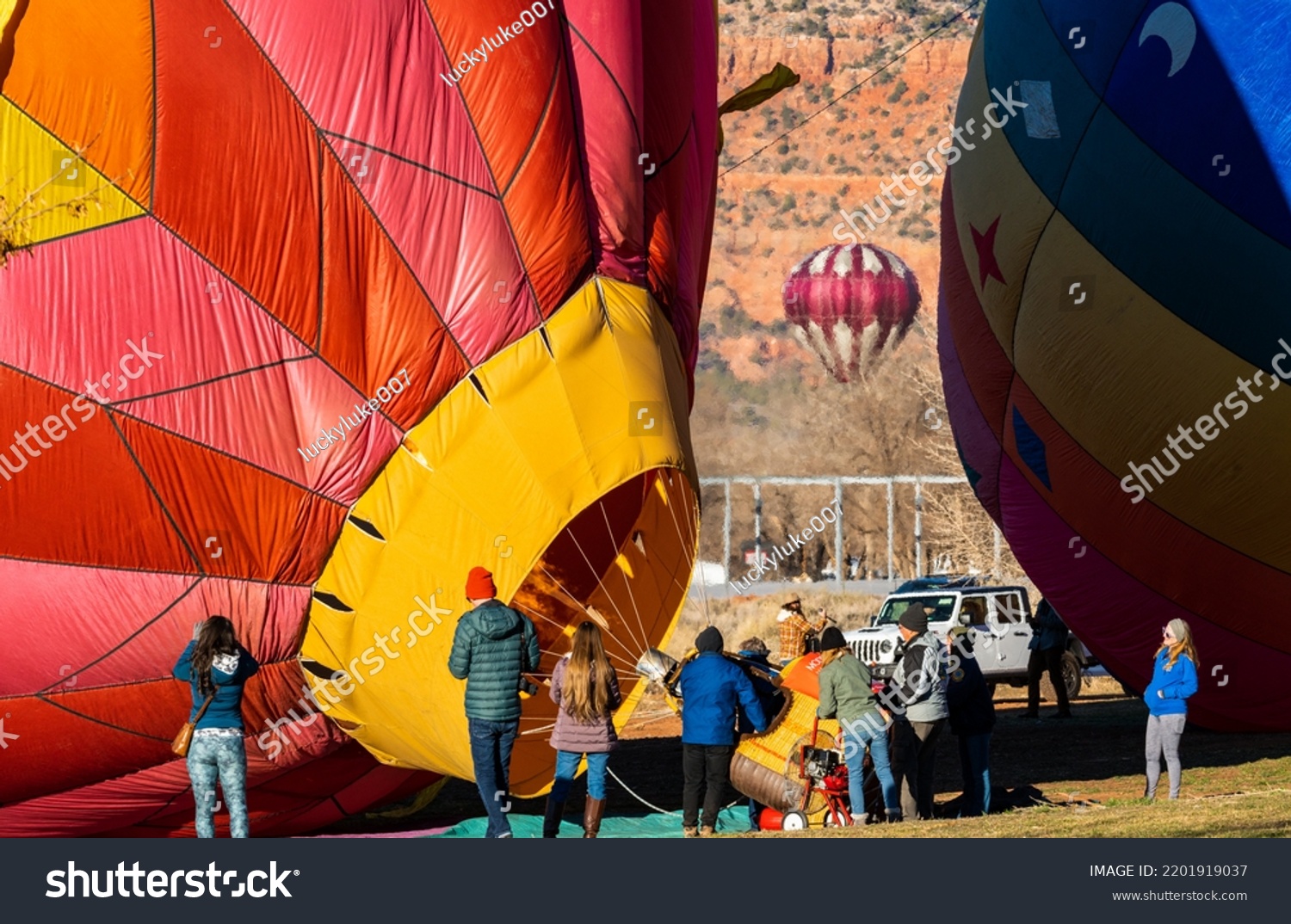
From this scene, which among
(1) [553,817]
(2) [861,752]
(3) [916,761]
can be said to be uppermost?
(2) [861,752]

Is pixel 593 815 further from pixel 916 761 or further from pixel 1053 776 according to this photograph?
pixel 1053 776

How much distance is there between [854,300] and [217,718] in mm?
45925

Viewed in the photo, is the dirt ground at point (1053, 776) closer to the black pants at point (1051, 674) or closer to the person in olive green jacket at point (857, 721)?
the black pants at point (1051, 674)

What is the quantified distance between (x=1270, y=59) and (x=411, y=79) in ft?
17.8

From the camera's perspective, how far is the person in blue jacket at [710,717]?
9633 millimetres

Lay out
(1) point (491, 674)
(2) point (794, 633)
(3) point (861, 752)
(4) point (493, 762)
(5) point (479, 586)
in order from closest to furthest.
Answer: (5) point (479, 586), (1) point (491, 674), (4) point (493, 762), (3) point (861, 752), (2) point (794, 633)

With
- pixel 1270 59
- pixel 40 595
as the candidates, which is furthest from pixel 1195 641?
A: pixel 40 595

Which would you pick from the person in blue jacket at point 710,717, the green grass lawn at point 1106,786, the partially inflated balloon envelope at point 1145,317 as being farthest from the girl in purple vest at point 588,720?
the partially inflated balloon envelope at point 1145,317

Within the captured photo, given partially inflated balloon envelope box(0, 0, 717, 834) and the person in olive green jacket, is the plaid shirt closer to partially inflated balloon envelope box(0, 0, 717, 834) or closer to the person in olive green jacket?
the person in olive green jacket

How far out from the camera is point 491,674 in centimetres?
881

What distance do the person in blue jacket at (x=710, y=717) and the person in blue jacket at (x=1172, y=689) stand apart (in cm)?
253

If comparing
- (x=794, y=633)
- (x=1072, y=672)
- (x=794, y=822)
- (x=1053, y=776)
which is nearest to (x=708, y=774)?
(x=794, y=822)

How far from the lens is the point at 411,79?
9.04 meters

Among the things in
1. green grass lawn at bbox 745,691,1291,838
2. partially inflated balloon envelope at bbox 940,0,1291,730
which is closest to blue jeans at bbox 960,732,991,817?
green grass lawn at bbox 745,691,1291,838
